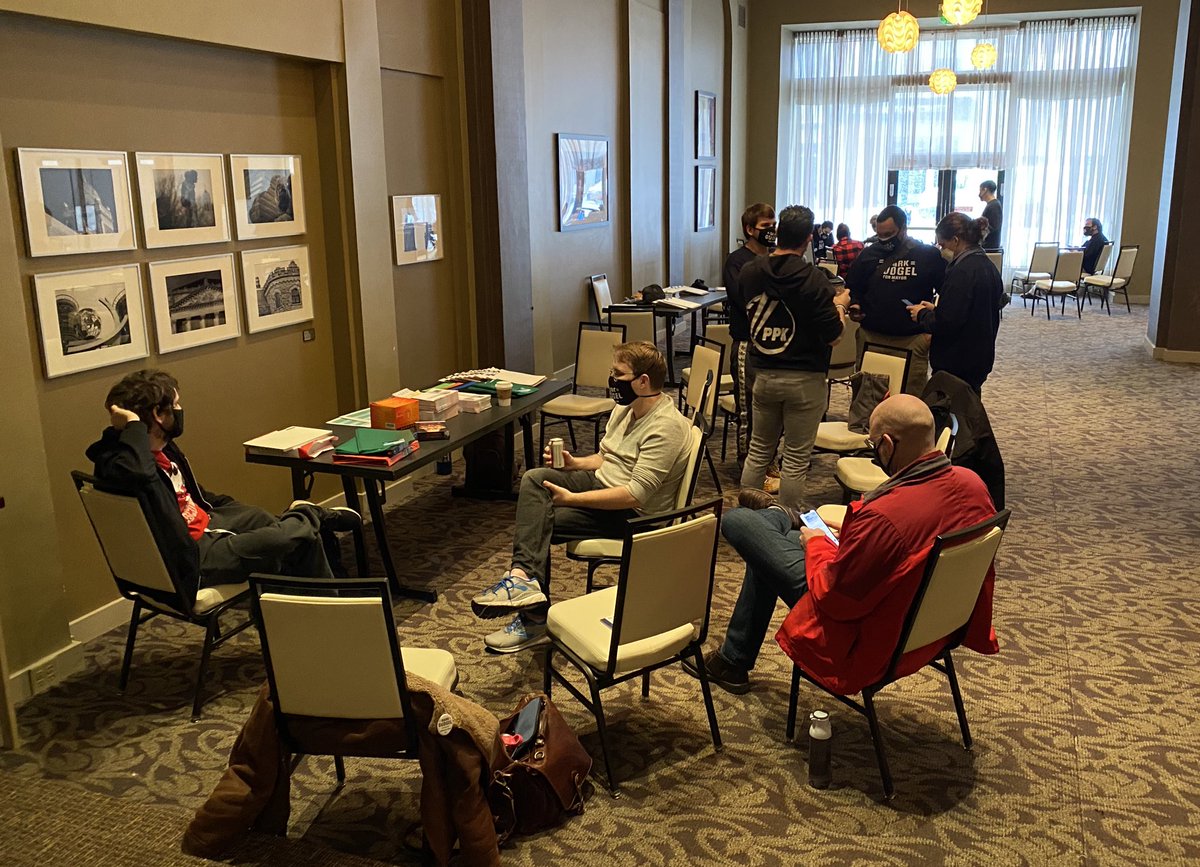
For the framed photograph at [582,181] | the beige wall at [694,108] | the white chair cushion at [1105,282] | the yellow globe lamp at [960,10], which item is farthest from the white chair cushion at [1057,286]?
the framed photograph at [582,181]

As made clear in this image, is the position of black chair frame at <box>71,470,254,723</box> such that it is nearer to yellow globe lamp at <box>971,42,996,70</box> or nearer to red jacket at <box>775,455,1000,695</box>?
red jacket at <box>775,455,1000,695</box>

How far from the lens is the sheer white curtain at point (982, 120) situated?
13.9 m

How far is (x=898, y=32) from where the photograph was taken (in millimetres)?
10828

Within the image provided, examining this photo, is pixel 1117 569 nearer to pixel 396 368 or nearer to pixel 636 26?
pixel 396 368

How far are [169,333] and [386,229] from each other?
5.53 feet

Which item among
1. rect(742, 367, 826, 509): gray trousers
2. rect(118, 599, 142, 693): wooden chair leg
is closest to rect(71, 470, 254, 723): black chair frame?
rect(118, 599, 142, 693): wooden chair leg

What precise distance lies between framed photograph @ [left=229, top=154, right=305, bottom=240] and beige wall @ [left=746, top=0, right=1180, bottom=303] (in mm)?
10747

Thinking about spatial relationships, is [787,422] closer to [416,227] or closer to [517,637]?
[517,637]

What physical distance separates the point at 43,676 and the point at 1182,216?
33.5 feet

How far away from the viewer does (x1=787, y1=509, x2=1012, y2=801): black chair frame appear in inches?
114

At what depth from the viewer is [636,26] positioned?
9.91 m

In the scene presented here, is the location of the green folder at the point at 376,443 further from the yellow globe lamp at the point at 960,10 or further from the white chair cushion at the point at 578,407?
the yellow globe lamp at the point at 960,10

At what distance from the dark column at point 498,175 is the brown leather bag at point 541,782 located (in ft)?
13.8

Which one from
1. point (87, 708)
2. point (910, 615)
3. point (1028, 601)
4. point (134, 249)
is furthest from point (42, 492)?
point (1028, 601)
